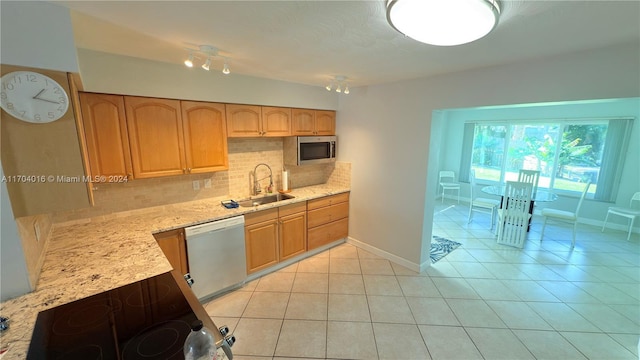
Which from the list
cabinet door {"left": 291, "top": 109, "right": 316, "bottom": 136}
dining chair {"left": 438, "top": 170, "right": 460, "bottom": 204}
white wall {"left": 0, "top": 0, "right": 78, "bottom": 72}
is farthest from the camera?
dining chair {"left": 438, "top": 170, "right": 460, "bottom": 204}

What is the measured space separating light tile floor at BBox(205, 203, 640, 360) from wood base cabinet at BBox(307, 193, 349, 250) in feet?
0.78

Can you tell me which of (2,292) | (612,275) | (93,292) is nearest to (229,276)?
(93,292)

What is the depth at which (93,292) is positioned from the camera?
1.38 metres

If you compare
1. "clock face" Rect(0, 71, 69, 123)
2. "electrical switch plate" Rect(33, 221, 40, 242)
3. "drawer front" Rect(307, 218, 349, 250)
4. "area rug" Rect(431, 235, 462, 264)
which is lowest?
"area rug" Rect(431, 235, 462, 264)

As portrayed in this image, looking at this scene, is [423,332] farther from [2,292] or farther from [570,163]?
[570,163]

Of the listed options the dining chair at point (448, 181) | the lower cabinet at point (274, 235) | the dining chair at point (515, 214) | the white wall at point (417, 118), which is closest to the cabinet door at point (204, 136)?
the lower cabinet at point (274, 235)

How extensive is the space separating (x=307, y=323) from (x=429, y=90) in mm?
2740

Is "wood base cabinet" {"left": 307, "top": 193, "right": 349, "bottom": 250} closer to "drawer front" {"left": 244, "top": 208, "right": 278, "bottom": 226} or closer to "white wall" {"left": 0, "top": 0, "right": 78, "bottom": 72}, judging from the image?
"drawer front" {"left": 244, "top": 208, "right": 278, "bottom": 226}

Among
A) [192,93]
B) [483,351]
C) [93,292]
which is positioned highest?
[192,93]

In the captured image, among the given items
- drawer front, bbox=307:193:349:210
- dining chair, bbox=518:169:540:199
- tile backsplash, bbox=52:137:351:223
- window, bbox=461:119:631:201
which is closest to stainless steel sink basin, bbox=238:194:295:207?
tile backsplash, bbox=52:137:351:223

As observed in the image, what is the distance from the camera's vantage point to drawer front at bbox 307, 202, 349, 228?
3504mm

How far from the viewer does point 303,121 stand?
3.52 m

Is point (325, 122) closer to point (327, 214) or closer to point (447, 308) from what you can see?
point (327, 214)

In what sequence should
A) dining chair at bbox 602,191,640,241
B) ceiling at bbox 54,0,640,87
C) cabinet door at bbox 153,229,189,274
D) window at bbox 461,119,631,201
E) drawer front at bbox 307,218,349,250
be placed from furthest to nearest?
window at bbox 461,119,631,201 → dining chair at bbox 602,191,640,241 → drawer front at bbox 307,218,349,250 → cabinet door at bbox 153,229,189,274 → ceiling at bbox 54,0,640,87
